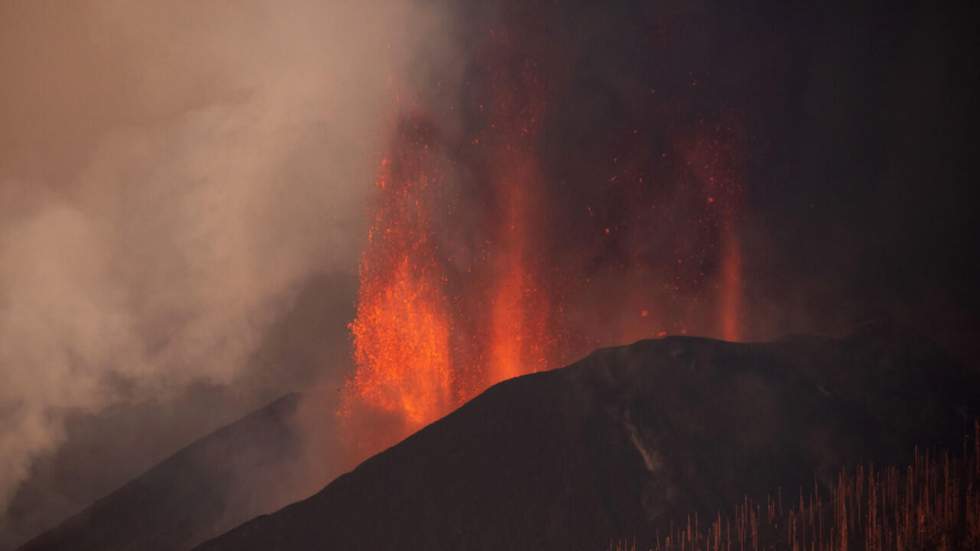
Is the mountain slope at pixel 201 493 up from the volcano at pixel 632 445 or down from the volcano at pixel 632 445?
up

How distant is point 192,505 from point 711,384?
51.6m

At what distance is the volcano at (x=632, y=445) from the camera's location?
258 ft

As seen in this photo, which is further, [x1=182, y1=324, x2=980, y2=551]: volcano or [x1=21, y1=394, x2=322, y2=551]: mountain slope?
[x1=21, y1=394, x2=322, y2=551]: mountain slope

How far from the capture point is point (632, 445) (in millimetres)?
85000

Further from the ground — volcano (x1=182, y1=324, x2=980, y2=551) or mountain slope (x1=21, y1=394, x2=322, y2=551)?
mountain slope (x1=21, y1=394, x2=322, y2=551)

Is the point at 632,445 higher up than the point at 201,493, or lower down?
lower down

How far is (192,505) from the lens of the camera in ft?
345

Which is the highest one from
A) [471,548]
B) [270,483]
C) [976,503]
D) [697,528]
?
[270,483]

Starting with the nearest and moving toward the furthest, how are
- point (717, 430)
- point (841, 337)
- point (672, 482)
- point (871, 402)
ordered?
1. point (672, 482)
2. point (717, 430)
3. point (871, 402)
4. point (841, 337)

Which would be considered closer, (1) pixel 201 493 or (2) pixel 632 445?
(2) pixel 632 445

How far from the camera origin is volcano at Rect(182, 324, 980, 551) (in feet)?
258

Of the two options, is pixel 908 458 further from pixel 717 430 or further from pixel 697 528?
pixel 697 528

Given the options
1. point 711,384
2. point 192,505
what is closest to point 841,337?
point 711,384

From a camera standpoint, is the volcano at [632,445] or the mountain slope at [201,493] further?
the mountain slope at [201,493]
